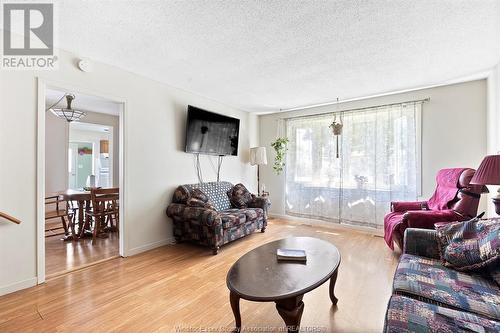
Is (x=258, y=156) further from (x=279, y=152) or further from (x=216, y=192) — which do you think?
(x=216, y=192)

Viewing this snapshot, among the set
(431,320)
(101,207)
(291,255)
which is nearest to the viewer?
(431,320)

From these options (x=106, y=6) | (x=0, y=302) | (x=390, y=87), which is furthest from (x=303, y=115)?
(x=0, y=302)

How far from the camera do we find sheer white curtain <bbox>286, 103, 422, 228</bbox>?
3.78m

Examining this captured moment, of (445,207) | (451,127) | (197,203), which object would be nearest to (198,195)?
(197,203)

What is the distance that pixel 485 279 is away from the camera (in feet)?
5.09

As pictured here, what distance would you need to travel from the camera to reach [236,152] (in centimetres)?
485

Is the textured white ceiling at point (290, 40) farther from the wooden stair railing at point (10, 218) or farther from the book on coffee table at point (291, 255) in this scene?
the book on coffee table at point (291, 255)

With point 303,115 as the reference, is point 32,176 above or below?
below

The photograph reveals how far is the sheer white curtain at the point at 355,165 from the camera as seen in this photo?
378cm

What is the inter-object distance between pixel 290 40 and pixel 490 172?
214cm

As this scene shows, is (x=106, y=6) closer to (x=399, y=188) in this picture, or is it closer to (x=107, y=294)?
(x=107, y=294)

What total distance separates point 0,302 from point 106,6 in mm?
2629

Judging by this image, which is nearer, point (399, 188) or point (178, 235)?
point (178, 235)

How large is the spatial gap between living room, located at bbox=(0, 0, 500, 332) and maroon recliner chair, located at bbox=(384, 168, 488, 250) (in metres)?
0.02
